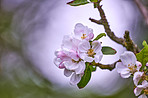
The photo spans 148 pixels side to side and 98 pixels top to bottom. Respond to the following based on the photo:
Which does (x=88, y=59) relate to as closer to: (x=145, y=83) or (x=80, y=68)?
(x=80, y=68)

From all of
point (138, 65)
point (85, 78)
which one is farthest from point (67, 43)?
point (138, 65)

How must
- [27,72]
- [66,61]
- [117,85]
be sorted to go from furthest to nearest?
1. [27,72]
2. [117,85]
3. [66,61]

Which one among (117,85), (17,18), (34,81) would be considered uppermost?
(17,18)

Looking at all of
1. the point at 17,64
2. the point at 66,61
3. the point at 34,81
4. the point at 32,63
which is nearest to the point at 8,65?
the point at 17,64

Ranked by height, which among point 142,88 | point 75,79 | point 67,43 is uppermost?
point 67,43

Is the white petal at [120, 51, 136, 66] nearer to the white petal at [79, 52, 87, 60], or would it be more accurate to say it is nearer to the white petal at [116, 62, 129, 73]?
the white petal at [116, 62, 129, 73]

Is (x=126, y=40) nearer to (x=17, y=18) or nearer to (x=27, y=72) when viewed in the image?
(x=27, y=72)

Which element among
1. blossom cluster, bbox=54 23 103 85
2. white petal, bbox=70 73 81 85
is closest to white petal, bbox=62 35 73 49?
blossom cluster, bbox=54 23 103 85
